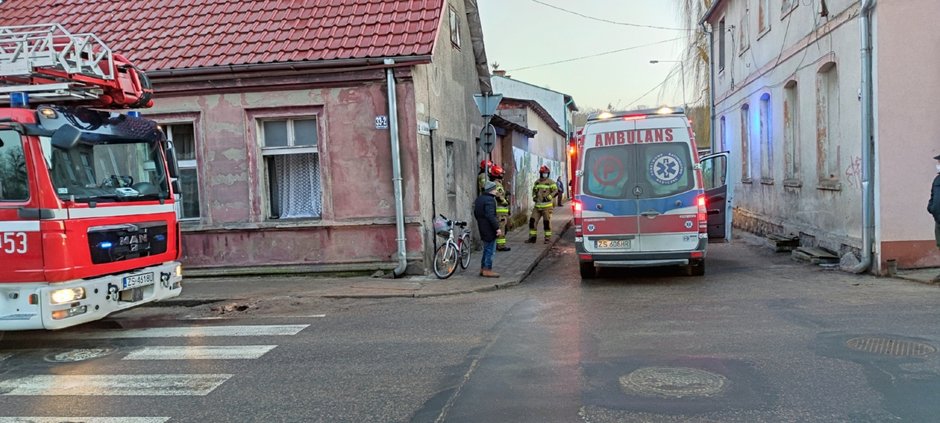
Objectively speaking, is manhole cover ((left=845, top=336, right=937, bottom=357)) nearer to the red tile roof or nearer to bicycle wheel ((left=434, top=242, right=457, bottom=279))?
bicycle wheel ((left=434, top=242, right=457, bottom=279))

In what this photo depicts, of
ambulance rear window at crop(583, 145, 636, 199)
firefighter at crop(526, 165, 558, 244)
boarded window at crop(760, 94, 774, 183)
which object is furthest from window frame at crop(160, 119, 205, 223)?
boarded window at crop(760, 94, 774, 183)

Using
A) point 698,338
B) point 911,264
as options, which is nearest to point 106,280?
point 698,338

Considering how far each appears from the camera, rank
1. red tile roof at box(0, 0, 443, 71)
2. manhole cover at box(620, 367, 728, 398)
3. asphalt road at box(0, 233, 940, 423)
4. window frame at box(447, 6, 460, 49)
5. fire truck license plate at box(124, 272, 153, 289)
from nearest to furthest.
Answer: asphalt road at box(0, 233, 940, 423), manhole cover at box(620, 367, 728, 398), fire truck license plate at box(124, 272, 153, 289), red tile roof at box(0, 0, 443, 71), window frame at box(447, 6, 460, 49)

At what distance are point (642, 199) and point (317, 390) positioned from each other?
6.19 meters

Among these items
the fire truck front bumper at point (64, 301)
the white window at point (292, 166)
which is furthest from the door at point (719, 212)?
the fire truck front bumper at point (64, 301)

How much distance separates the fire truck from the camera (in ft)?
21.2

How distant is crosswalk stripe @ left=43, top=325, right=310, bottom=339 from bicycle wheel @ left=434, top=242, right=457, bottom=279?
3.45m

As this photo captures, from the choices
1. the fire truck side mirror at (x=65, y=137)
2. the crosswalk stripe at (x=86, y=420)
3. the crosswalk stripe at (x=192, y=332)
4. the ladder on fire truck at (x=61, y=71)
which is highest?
the ladder on fire truck at (x=61, y=71)

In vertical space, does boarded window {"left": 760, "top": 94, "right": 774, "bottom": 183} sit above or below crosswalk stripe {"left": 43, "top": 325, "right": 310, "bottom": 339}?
above

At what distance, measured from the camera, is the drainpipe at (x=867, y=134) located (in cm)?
1026

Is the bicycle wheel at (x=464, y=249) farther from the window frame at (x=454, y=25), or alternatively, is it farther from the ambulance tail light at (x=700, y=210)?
the window frame at (x=454, y=25)

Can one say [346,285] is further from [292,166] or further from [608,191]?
[608,191]

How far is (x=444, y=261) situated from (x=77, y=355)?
5444mm

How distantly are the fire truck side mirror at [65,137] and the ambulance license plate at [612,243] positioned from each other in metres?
6.84
